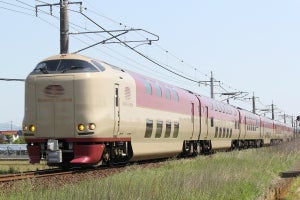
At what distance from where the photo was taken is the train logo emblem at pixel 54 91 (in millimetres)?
14993

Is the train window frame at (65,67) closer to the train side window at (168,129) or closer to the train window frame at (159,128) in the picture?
the train window frame at (159,128)

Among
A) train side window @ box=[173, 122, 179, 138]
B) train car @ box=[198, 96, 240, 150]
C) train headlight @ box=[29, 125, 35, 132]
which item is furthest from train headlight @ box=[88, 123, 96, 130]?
train car @ box=[198, 96, 240, 150]

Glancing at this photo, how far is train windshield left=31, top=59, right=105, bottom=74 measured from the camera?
15312 millimetres

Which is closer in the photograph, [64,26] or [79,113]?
[79,113]

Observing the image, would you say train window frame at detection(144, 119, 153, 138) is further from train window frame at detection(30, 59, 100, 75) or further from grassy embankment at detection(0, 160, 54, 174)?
grassy embankment at detection(0, 160, 54, 174)

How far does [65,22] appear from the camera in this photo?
20656 mm

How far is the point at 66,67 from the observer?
15.5 meters

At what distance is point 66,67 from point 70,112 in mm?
1476

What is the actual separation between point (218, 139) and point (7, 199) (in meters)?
23.4

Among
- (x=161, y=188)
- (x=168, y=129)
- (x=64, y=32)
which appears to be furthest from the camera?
(x=168, y=129)

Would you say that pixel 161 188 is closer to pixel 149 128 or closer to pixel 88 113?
pixel 88 113

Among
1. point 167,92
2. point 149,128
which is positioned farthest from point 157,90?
point 149,128

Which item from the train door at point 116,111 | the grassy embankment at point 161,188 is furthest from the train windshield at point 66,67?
the grassy embankment at point 161,188

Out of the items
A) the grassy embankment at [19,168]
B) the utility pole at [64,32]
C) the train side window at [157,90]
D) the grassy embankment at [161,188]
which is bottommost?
the grassy embankment at [19,168]
